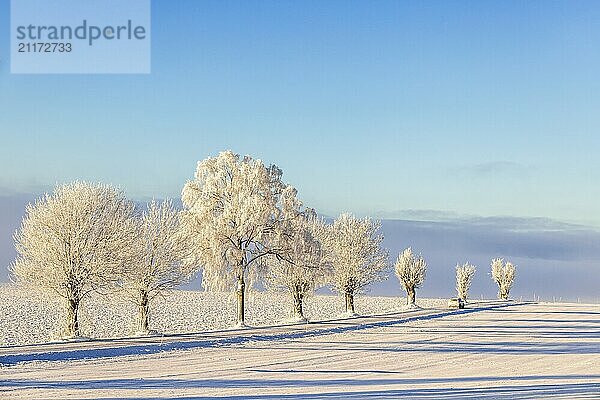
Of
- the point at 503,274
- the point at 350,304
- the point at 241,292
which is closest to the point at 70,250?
the point at 241,292

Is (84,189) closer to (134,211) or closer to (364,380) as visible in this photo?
Answer: (134,211)

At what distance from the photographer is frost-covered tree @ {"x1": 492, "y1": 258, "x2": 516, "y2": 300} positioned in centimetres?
8981

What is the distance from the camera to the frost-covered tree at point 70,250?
1404 inches

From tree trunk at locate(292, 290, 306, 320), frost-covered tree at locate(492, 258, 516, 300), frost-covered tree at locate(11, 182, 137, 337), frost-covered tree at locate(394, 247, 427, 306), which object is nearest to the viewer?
frost-covered tree at locate(11, 182, 137, 337)

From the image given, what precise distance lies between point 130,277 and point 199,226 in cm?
724

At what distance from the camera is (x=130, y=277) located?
38.2 meters

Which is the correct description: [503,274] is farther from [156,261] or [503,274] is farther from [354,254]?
[156,261]

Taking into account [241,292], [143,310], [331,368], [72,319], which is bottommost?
[331,368]

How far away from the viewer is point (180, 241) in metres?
42.4

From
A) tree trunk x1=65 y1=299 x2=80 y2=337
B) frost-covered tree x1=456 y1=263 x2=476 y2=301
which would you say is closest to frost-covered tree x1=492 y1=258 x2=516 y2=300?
frost-covered tree x1=456 y1=263 x2=476 y2=301

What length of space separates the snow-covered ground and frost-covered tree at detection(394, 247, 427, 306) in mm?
Result: 26275

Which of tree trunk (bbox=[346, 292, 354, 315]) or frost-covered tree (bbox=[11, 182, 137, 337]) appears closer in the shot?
frost-covered tree (bbox=[11, 182, 137, 337])

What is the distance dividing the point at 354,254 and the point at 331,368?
33.8 meters

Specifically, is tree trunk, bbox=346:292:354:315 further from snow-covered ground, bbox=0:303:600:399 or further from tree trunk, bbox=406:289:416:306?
snow-covered ground, bbox=0:303:600:399
